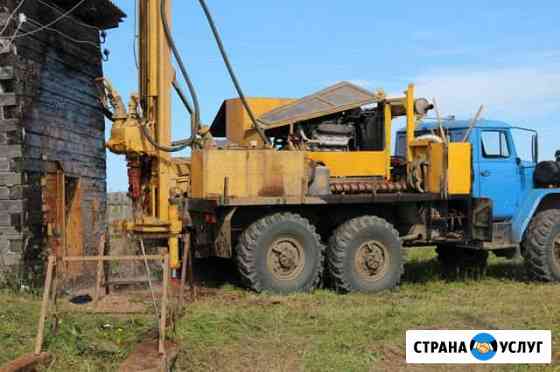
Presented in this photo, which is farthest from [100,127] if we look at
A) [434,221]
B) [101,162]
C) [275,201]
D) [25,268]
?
[434,221]

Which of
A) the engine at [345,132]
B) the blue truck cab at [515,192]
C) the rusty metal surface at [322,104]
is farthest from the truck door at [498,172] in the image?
the rusty metal surface at [322,104]

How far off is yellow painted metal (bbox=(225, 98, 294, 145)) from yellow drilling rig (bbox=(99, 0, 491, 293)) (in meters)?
0.02

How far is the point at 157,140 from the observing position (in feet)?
30.3

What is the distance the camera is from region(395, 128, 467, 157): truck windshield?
1109 cm

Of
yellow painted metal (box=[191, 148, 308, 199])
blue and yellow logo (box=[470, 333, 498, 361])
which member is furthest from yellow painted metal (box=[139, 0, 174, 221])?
blue and yellow logo (box=[470, 333, 498, 361])

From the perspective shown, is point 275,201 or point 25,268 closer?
point 275,201

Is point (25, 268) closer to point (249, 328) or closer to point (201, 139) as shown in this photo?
point (201, 139)

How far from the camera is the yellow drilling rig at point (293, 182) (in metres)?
9.14

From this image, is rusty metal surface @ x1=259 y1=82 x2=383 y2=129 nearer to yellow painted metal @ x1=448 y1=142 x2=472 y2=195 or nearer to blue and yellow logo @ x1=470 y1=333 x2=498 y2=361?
yellow painted metal @ x1=448 y1=142 x2=472 y2=195

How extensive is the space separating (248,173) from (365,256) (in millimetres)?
2086

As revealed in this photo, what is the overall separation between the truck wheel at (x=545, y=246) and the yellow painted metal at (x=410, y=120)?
2287 millimetres

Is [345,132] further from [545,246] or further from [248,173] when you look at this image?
[545,246]

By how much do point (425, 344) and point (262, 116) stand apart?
5071 mm

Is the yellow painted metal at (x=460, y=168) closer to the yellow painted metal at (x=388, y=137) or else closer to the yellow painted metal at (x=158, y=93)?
the yellow painted metal at (x=388, y=137)
